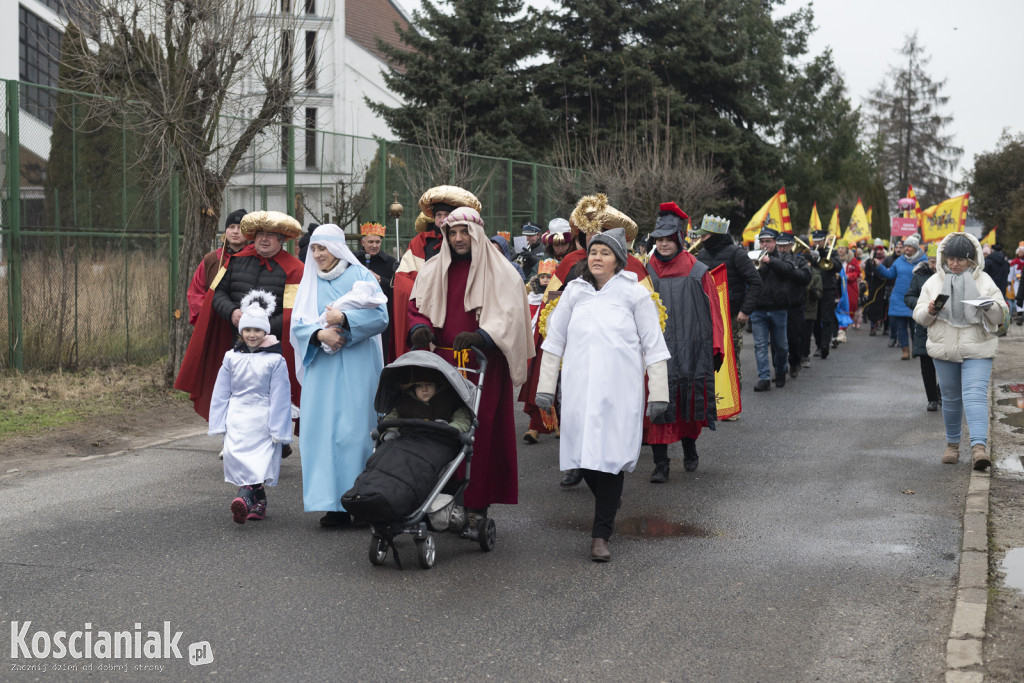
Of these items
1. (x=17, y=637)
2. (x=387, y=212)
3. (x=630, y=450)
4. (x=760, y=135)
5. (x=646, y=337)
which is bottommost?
(x=17, y=637)

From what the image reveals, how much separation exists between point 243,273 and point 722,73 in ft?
108

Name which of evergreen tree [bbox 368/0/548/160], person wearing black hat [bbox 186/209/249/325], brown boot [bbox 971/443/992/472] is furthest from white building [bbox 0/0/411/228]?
evergreen tree [bbox 368/0/548/160]

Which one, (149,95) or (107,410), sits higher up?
(149,95)

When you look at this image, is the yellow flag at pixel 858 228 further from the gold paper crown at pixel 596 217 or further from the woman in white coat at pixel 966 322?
the gold paper crown at pixel 596 217

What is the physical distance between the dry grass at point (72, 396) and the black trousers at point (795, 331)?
7.65 metres

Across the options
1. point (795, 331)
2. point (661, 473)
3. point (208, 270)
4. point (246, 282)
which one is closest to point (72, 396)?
point (208, 270)

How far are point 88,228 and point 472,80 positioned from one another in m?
24.7

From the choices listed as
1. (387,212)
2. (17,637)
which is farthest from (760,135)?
(17,637)

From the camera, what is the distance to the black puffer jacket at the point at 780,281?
562 inches

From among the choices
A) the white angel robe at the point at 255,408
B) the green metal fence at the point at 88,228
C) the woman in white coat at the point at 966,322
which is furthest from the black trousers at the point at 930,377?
the green metal fence at the point at 88,228

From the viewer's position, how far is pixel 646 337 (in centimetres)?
656

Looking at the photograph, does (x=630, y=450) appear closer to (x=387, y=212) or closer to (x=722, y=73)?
(x=387, y=212)

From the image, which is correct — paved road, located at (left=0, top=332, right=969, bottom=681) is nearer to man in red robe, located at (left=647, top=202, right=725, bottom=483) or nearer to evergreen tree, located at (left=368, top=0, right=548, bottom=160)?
man in red robe, located at (left=647, top=202, right=725, bottom=483)

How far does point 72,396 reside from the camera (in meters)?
11.8
